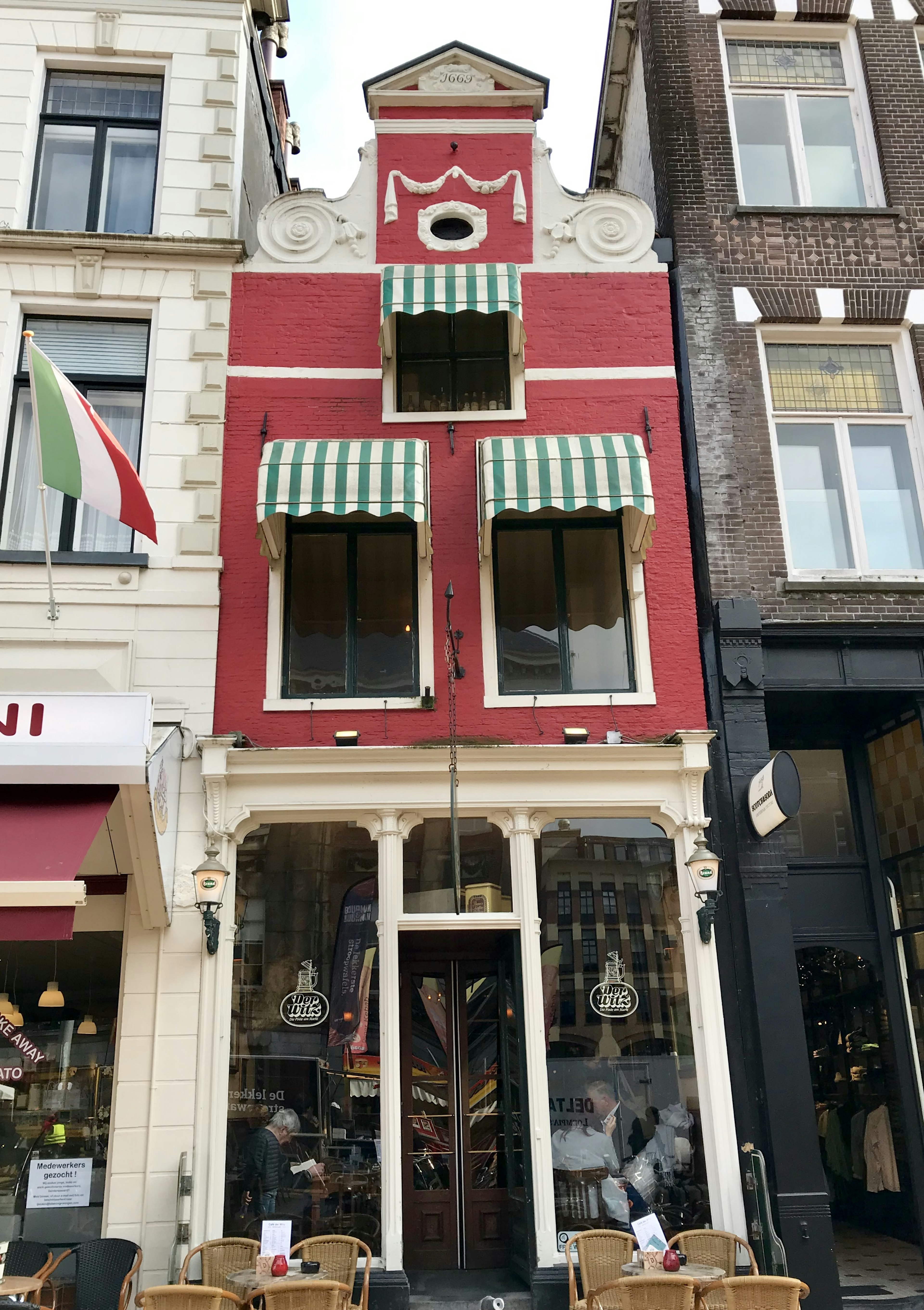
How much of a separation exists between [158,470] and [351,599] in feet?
7.72

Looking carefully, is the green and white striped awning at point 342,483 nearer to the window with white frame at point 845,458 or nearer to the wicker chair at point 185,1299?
the window with white frame at point 845,458

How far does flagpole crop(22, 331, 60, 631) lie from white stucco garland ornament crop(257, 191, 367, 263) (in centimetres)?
275

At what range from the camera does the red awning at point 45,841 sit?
7.79 metres

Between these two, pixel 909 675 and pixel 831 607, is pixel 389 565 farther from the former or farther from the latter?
pixel 909 675

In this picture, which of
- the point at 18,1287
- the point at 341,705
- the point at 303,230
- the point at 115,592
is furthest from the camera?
the point at 303,230

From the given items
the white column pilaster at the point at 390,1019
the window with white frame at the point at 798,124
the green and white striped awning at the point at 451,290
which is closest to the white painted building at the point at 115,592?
the white column pilaster at the point at 390,1019

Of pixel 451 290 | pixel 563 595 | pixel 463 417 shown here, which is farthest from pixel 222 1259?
pixel 451 290

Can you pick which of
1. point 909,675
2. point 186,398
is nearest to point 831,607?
point 909,675

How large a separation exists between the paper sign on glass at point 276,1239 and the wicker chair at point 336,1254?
0.15 m

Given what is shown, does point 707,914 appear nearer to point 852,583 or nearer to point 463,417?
point 852,583

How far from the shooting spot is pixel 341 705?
10648 millimetres

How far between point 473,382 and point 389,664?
3.20 meters

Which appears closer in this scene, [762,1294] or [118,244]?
[762,1294]

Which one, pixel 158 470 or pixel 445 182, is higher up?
pixel 445 182
